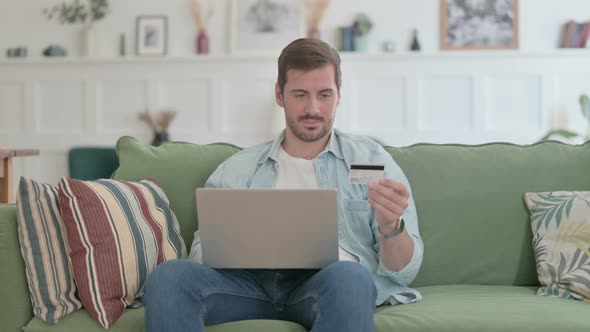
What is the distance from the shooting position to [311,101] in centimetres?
198

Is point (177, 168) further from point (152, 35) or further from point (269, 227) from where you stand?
point (152, 35)

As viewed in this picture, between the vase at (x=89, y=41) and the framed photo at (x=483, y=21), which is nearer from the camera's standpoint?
the framed photo at (x=483, y=21)

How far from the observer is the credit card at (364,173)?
5.03 ft

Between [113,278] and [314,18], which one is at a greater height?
[314,18]

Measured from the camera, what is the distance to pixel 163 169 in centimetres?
215

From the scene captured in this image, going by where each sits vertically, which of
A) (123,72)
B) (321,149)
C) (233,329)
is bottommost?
(233,329)

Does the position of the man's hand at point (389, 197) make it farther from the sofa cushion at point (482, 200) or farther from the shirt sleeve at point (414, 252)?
the sofa cushion at point (482, 200)

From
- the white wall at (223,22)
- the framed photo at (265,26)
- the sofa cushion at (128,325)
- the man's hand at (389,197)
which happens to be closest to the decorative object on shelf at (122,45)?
the white wall at (223,22)

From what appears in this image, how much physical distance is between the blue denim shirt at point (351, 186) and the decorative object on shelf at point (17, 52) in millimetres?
4144

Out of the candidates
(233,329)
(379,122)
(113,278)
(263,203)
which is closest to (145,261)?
(113,278)

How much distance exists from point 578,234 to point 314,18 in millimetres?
3790

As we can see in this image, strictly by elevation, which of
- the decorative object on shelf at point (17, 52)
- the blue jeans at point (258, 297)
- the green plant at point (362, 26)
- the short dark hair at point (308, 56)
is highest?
the green plant at point (362, 26)

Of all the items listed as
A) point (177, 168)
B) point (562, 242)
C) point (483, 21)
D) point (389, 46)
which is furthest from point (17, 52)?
point (562, 242)

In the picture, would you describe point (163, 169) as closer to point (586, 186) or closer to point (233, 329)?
point (233, 329)
